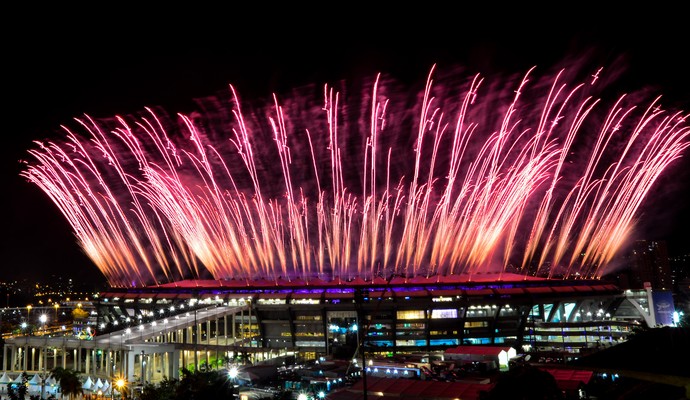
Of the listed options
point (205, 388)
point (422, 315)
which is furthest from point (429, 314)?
point (205, 388)

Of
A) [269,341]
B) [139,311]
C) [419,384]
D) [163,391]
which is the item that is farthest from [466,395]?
[139,311]

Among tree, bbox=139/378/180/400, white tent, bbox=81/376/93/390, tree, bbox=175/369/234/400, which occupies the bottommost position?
white tent, bbox=81/376/93/390

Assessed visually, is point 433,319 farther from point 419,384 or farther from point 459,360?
point 419,384

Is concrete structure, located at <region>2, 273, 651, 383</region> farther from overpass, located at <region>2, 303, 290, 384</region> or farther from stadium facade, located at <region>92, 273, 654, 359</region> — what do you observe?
overpass, located at <region>2, 303, 290, 384</region>

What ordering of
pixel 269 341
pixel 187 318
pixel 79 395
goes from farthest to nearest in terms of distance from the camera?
1. pixel 269 341
2. pixel 187 318
3. pixel 79 395

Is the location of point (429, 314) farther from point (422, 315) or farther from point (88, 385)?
point (88, 385)

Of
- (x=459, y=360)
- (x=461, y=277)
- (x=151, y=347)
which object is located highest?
(x=461, y=277)

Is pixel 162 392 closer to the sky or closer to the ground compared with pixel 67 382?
closer to the ground

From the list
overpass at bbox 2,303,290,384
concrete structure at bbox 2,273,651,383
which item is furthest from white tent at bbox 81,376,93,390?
concrete structure at bbox 2,273,651,383

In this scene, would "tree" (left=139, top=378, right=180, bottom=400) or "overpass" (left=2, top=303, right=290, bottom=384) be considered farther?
"overpass" (left=2, top=303, right=290, bottom=384)

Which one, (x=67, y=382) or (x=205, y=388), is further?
(x=67, y=382)

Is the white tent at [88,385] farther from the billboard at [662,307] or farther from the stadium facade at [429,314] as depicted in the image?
the billboard at [662,307]
